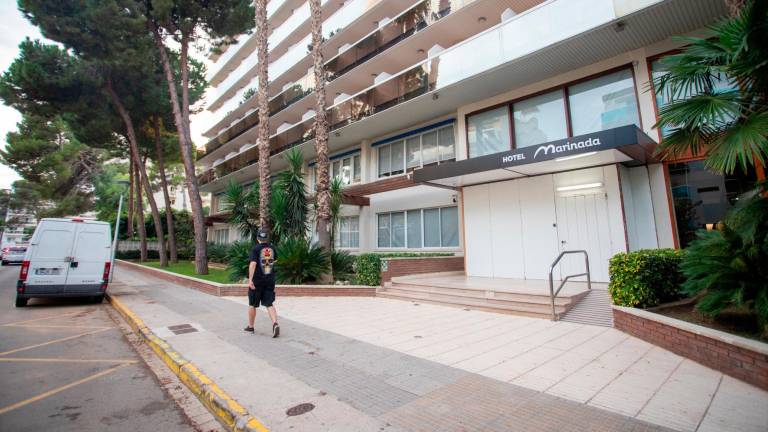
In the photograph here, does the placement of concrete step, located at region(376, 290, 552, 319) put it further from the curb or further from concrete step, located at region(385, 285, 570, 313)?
the curb

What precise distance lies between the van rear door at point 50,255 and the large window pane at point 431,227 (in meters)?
11.4

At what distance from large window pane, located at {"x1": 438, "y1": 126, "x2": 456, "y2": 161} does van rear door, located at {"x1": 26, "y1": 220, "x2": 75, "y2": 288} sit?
40.5ft

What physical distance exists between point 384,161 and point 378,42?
581 cm

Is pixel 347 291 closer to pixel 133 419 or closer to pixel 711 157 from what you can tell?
pixel 133 419

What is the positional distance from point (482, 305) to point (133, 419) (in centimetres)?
658

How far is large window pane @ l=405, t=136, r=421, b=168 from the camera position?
49.2ft

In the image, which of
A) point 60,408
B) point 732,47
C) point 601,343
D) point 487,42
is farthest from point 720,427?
point 487,42

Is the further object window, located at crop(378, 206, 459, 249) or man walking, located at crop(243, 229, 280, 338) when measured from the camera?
window, located at crop(378, 206, 459, 249)

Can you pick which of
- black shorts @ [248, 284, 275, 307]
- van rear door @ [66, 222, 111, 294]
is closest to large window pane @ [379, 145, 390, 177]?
van rear door @ [66, 222, 111, 294]

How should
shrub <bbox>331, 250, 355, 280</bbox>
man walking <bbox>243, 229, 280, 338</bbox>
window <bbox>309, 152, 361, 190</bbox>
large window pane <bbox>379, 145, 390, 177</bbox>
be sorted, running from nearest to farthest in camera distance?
man walking <bbox>243, 229, 280, 338</bbox>
shrub <bbox>331, 250, 355, 280</bbox>
large window pane <bbox>379, 145, 390, 177</bbox>
window <bbox>309, 152, 361, 190</bbox>

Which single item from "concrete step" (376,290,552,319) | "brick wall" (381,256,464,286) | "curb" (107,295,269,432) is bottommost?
"curb" (107,295,269,432)

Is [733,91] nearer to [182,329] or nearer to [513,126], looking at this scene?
[513,126]

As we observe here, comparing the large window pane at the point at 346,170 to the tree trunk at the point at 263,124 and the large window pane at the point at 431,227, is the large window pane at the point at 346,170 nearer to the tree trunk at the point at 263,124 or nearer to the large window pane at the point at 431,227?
the tree trunk at the point at 263,124

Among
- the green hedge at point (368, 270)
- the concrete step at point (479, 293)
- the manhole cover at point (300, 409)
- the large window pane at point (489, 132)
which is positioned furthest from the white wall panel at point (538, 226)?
the manhole cover at point (300, 409)
